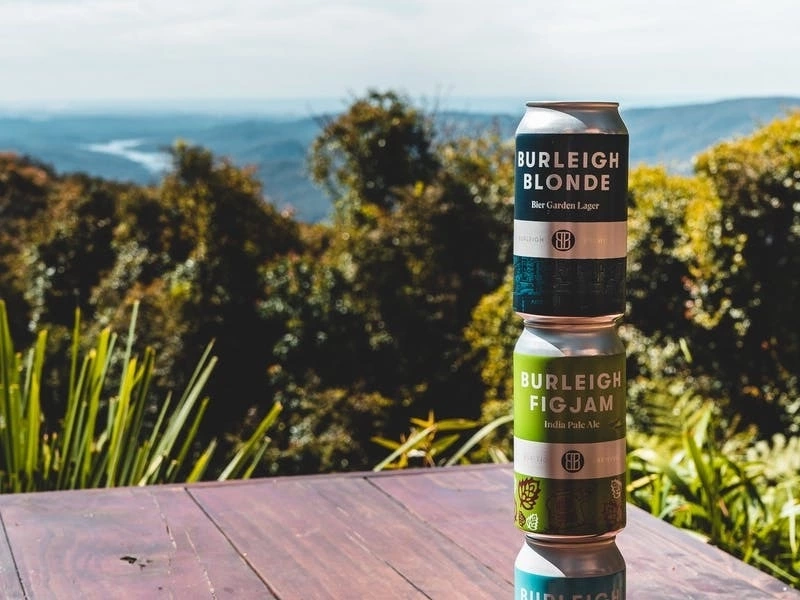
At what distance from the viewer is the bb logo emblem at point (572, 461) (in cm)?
134

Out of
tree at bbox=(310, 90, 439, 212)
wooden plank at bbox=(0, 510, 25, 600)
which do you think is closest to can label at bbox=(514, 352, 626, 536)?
wooden plank at bbox=(0, 510, 25, 600)

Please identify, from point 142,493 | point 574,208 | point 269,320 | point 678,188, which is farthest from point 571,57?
point 574,208

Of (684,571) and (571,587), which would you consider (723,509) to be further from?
(571,587)

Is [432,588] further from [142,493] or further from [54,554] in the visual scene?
[142,493]

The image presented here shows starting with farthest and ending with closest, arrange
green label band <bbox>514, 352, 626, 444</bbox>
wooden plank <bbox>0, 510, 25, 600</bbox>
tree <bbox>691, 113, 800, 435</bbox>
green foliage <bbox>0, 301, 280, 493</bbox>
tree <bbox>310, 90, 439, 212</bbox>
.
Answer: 1. tree <bbox>310, 90, 439, 212</bbox>
2. tree <bbox>691, 113, 800, 435</bbox>
3. green foliage <bbox>0, 301, 280, 493</bbox>
4. wooden plank <bbox>0, 510, 25, 600</bbox>
5. green label band <bbox>514, 352, 626, 444</bbox>

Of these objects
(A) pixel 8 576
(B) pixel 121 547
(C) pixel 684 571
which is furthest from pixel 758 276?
(A) pixel 8 576

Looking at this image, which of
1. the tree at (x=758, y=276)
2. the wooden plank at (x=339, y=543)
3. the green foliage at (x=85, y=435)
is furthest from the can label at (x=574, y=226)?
the tree at (x=758, y=276)

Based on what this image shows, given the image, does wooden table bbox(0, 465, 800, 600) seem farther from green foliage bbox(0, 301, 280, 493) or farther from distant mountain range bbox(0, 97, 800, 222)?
distant mountain range bbox(0, 97, 800, 222)

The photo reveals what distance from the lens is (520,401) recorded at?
1371mm

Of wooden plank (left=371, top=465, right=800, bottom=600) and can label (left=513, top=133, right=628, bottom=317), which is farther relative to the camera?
wooden plank (left=371, top=465, right=800, bottom=600)

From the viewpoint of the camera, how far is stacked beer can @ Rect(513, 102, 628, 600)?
4.39 ft

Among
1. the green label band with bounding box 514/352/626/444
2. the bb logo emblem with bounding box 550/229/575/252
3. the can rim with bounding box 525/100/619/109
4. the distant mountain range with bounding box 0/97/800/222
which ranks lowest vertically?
the distant mountain range with bounding box 0/97/800/222

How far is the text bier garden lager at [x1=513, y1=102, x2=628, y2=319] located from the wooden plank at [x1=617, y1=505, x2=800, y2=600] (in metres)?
0.71

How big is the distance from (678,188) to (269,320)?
7102mm
